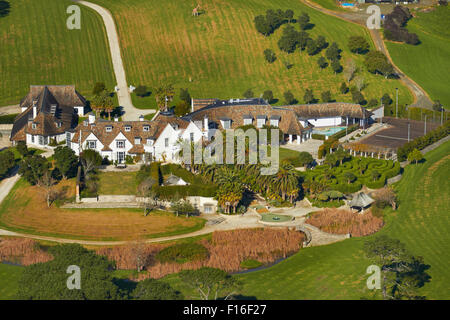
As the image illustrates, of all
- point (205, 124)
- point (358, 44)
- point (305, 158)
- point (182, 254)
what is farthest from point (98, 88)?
point (182, 254)

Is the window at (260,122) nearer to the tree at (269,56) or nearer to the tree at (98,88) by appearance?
the tree at (98,88)

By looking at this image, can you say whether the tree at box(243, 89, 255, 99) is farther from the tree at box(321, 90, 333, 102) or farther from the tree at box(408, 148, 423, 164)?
the tree at box(408, 148, 423, 164)

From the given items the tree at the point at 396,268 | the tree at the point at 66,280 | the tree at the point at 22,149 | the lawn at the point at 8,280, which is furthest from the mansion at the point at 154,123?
the tree at the point at 396,268

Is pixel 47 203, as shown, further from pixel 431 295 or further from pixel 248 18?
pixel 248 18

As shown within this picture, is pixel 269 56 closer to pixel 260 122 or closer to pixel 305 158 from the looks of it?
pixel 260 122

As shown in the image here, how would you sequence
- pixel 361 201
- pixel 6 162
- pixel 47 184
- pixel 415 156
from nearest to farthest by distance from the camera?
pixel 361 201 < pixel 47 184 < pixel 6 162 < pixel 415 156

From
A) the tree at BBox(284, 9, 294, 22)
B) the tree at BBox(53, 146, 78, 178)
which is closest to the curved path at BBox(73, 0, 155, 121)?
the tree at BBox(53, 146, 78, 178)
